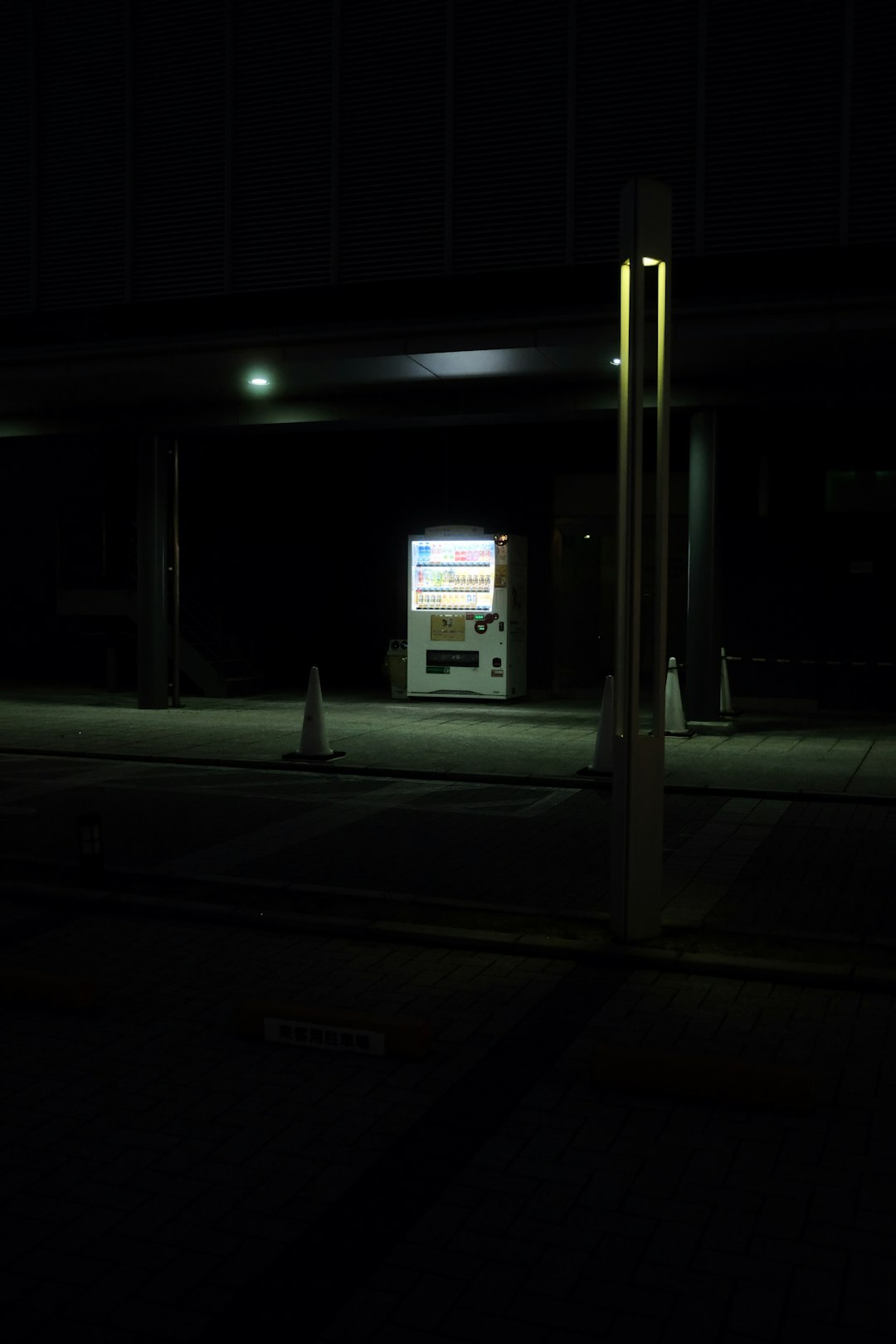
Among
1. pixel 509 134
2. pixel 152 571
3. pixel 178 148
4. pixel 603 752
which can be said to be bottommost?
pixel 603 752

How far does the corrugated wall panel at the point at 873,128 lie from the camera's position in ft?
42.6

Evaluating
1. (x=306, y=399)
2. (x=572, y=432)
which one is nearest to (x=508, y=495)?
(x=572, y=432)

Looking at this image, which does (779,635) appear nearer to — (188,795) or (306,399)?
(306,399)

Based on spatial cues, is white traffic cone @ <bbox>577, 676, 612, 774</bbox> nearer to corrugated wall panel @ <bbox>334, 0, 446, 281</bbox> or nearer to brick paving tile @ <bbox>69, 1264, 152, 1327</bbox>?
corrugated wall panel @ <bbox>334, 0, 446, 281</bbox>

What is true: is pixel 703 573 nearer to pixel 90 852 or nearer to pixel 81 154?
pixel 81 154

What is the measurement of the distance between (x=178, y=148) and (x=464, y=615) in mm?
7804

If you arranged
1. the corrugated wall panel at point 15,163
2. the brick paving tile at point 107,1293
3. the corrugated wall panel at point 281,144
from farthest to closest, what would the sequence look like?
the corrugated wall panel at point 15,163
the corrugated wall panel at point 281,144
the brick paving tile at point 107,1293

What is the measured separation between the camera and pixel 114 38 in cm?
1593

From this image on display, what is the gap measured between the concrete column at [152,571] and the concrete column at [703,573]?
7716 mm

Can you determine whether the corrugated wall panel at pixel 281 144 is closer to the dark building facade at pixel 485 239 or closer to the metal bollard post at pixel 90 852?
the dark building facade at pixel 485 239

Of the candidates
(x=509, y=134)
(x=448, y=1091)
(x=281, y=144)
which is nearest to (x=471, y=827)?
(x=448, y=1091)

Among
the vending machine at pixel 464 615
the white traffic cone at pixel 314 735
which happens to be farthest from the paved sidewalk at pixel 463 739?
the vending machine at pixel 464 615

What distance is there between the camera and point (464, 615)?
20.1m

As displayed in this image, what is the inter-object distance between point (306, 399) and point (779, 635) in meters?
7.88
